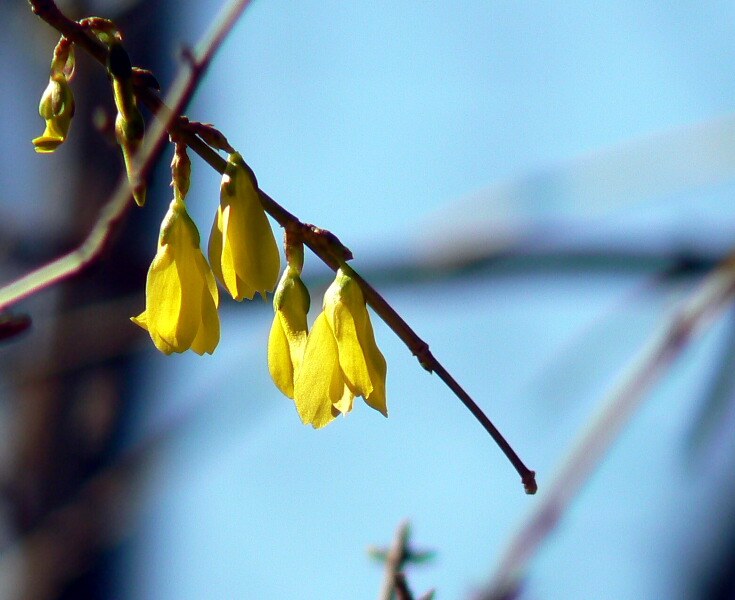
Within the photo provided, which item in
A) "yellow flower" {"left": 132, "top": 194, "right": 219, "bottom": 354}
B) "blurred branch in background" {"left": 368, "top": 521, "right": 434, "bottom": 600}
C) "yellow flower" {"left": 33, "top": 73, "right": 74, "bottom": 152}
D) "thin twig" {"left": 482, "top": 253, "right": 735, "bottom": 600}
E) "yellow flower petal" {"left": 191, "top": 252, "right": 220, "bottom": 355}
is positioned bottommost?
"thin twig" {"left": 482, "top": 253, "right": 735, "bottom": 600}

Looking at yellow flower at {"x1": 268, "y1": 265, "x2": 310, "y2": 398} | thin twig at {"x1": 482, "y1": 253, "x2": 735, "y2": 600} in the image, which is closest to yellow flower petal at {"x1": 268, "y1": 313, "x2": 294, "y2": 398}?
yellow flower at {"x1": 268, "y1": 265, "x2": 310, "y2": 398}

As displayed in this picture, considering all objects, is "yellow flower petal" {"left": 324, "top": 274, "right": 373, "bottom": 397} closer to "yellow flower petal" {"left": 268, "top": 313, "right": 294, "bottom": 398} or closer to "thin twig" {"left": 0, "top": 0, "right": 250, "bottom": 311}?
"yellow flower petal" {"left": 268, "top": 313, "right": 294, "bottom": 398}

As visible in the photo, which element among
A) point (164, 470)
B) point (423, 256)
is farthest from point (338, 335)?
point (164, 470)

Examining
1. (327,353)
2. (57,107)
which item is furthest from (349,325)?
(57,107)

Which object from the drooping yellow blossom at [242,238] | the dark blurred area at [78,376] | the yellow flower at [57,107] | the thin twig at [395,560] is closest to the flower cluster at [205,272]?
the drooping yellow blossom at [242,238]

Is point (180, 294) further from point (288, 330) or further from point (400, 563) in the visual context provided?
point (400, 563)

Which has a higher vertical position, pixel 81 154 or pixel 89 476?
pixel 81 154

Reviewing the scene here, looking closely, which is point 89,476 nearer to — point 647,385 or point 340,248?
point 647,385

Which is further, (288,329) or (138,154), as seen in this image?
(288,329)
